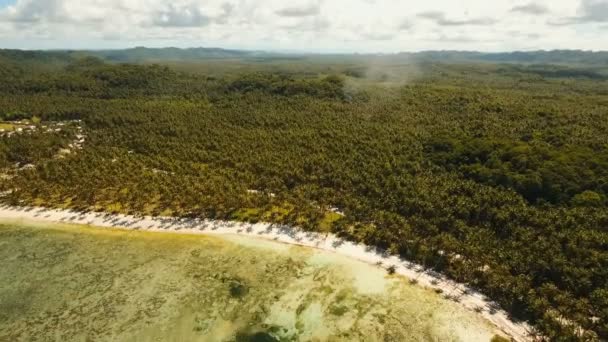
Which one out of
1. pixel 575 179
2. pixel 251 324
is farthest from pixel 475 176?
pixel 251 324

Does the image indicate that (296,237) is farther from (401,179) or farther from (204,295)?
(401,179)

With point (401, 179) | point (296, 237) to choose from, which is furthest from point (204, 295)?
point (401, 179)

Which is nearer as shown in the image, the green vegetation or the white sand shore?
the white sand shore

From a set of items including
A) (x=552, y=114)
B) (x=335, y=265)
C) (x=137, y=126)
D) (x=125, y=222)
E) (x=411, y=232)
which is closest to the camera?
(x=335, y=265)

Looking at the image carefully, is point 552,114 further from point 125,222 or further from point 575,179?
point 125,222

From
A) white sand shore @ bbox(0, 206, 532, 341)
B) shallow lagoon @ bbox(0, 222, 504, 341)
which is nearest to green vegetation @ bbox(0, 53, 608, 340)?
white sand shore @ bbox(0, 206, 532, 341)

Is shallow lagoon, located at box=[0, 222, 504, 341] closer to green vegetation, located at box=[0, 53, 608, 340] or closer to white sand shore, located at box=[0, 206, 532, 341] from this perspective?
white sand shore, located at box=[0, 206, 532, 341]
